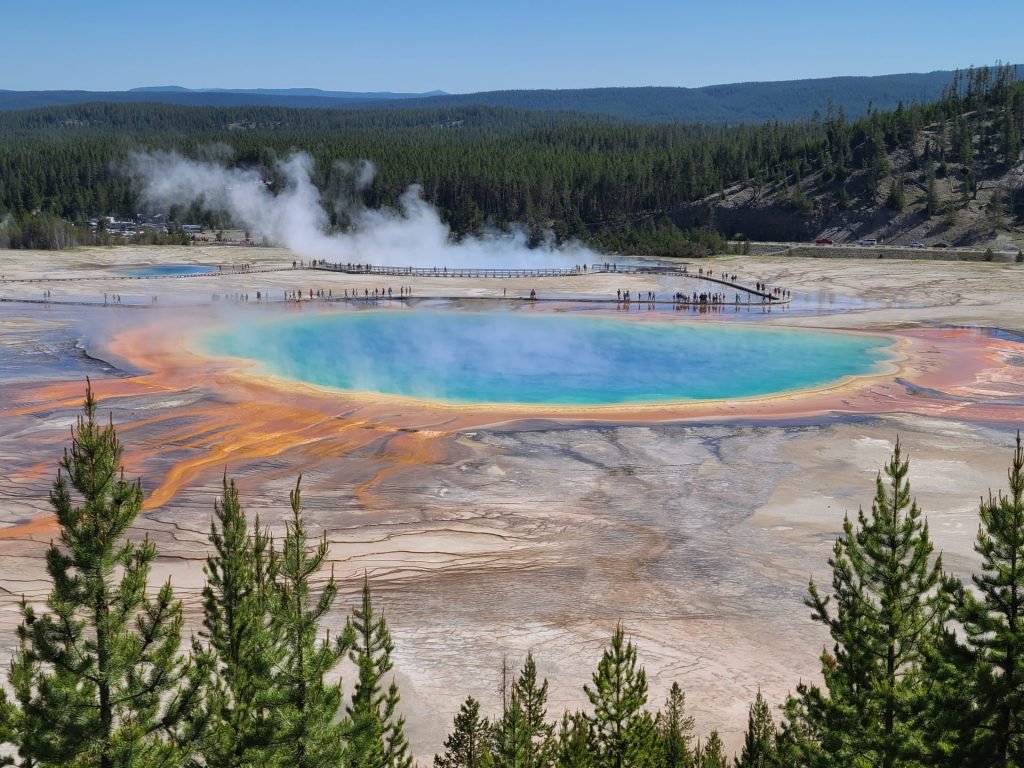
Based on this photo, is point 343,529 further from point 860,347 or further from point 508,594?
point 860,347

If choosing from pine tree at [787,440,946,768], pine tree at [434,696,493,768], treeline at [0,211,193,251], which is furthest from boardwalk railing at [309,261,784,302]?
pine tree at [787,440,946,768]

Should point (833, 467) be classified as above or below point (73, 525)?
below

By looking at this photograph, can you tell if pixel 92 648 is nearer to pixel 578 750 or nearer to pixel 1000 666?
pixel 578 750

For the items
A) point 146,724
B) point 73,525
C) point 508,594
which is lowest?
point 508,594

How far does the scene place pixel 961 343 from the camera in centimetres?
4625

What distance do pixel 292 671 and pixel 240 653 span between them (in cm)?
82

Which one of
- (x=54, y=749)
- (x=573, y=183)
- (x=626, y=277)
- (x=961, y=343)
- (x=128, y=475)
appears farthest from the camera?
(x=573, y=183)

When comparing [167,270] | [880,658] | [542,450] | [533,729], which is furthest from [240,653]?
[167,270]

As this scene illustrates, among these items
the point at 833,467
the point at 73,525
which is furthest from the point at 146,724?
→ the point at 833,467

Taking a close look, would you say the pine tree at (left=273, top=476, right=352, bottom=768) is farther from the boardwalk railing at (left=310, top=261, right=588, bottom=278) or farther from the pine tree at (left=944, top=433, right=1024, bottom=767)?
the boardwalk railing at (left=310, top=261, right=588, bottom=278)

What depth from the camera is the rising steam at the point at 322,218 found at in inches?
3634

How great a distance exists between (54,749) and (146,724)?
0.73m

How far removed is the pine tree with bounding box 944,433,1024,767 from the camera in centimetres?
905

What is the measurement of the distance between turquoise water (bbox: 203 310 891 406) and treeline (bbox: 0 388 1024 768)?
24.0m
